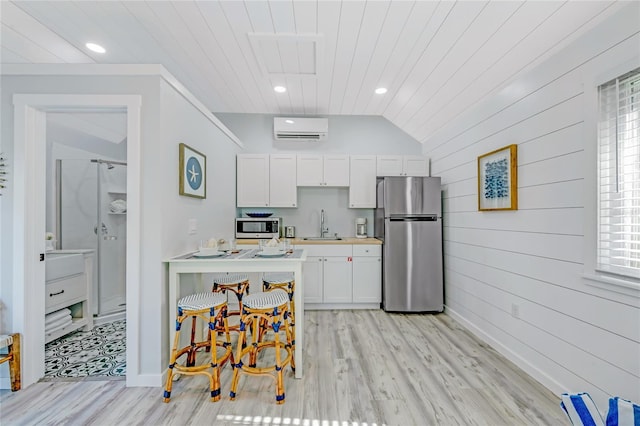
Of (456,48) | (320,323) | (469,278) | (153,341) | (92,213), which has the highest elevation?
(456,48)

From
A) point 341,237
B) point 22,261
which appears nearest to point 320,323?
point 341,237

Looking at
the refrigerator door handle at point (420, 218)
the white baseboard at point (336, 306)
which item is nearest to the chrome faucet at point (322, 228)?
the white baseboard at point (336, 306)

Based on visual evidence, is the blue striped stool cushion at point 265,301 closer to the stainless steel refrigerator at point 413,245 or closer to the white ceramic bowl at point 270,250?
the white ceramic bowl at point 270,250

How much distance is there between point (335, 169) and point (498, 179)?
7.02ft

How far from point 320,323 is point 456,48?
3.05 m

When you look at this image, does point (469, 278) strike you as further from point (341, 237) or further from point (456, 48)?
point (456, 48)

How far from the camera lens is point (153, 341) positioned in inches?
83.8

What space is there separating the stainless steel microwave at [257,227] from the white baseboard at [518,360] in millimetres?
2540

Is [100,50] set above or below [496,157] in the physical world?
above

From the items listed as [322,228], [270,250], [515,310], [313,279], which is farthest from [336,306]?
[515,310]

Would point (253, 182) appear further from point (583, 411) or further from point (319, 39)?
point (583, 411)

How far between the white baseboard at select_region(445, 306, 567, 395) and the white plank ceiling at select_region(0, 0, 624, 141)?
2.34 meters

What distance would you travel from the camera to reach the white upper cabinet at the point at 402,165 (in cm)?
421

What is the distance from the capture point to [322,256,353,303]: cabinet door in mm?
3818
